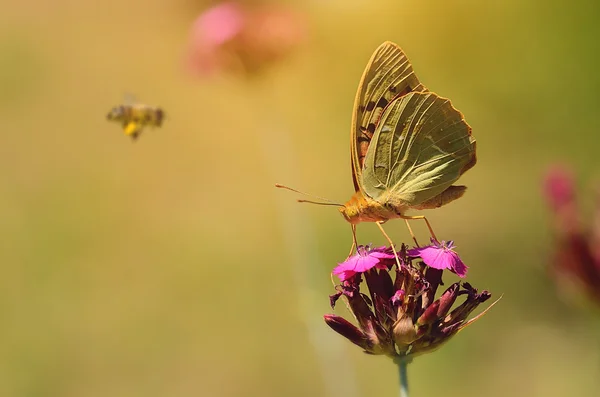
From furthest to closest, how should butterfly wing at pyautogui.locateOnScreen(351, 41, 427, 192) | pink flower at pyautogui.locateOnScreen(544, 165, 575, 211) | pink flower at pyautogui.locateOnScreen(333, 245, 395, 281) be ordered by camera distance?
1. pink flower at pyautogui.locateOnScreen(544, 165, 575, 211)
2. butterfly wing at pyautogui.locateOnScreen(351, 41, 427, 192)
3. pink flower at pyautogui.locateOnScreen(333, 245, 395, 281)

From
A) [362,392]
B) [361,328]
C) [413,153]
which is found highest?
[413,153]

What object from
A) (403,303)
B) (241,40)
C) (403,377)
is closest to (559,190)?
(403,303)

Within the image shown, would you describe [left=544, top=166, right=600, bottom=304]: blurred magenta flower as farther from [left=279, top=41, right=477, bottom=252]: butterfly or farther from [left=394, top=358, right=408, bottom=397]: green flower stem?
[left=394, top=358, right=408, bottom=397]: green flower stem

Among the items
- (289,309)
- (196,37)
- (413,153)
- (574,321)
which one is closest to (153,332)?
(289,309)

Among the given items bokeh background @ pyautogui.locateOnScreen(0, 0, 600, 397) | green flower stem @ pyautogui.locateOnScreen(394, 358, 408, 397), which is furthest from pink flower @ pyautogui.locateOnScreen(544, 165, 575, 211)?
green flower stem @ pyautogui.locateOnScreen(394, 358, 408, 397)

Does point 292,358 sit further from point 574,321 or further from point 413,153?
point 413,153

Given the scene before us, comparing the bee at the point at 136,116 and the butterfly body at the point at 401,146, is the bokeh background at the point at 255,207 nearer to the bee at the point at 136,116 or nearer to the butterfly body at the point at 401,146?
the butterfly body at the point at 401,146
